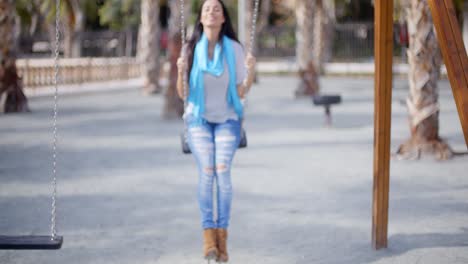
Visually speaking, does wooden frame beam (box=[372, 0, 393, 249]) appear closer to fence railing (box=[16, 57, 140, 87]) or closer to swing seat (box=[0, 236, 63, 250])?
swing seat (box=[0, 236, 63, 250])

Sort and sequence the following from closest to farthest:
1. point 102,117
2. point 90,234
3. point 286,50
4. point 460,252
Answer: point 460,252
point 90,234
point 102,117
point 286,50

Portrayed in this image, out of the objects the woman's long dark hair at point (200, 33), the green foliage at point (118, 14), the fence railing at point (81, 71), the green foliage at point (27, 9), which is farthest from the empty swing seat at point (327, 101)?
the green foliage at point (118, 14)

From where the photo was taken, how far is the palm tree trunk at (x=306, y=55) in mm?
21578

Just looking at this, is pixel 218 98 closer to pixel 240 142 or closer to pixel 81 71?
pixel 240 142

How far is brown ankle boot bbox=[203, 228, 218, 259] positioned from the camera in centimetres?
522

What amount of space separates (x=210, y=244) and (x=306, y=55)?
54.7 ft

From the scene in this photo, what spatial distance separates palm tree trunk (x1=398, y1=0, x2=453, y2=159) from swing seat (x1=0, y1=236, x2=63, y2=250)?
6790 mm

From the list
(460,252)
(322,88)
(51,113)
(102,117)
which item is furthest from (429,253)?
(322,88)

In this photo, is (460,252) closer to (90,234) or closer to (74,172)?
(90,234)

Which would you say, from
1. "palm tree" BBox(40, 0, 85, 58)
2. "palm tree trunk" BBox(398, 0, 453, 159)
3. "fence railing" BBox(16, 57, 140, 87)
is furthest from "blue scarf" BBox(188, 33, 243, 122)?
"fence railing" BBox(16, 57, 140, 87)

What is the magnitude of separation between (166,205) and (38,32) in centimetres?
4923

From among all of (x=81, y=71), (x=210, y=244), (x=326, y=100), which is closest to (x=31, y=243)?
(x=210, y=244)

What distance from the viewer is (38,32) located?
54.8m

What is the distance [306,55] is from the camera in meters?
21.6
